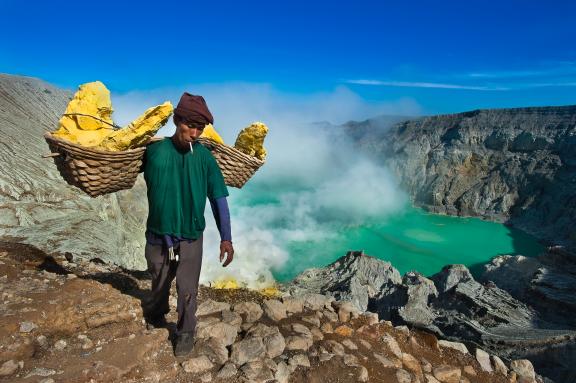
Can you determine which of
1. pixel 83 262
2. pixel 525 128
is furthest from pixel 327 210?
pixel 83 262

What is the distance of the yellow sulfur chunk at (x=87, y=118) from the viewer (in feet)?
10.5

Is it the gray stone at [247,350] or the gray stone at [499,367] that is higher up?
the gray stone at [247,350]

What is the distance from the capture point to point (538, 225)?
3334cm

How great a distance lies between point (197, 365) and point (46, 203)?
6553 millimetres

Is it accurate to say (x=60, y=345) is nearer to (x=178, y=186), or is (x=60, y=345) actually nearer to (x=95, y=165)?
(x=95, y=165)

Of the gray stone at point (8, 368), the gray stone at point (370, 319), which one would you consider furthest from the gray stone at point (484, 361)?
the gray stone at point (8, 368)

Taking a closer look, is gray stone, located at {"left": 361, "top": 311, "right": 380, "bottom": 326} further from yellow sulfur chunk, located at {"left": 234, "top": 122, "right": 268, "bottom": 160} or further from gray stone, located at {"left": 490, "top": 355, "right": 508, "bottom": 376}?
yellow sulfur chunk, located at {"left": 234, "top": 122, "right": 268, "bottom": 160}

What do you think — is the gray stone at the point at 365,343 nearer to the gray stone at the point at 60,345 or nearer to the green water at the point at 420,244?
the gray stone at the point at 60,345

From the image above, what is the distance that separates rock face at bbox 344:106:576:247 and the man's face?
34.5 meters

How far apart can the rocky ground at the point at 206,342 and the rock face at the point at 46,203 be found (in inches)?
64.9

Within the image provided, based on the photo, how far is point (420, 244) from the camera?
30.1 m

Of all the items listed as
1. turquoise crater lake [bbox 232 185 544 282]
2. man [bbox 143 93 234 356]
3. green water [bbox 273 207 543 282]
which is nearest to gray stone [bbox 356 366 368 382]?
man [bbox 143 93 234 356]

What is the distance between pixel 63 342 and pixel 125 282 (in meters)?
1.56

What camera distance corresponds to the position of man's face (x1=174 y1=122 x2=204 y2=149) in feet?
9.97
